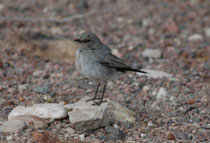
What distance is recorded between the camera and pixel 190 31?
9.95m

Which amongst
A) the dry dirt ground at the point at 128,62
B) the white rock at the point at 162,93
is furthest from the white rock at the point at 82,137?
the white rock at the point at 162,93

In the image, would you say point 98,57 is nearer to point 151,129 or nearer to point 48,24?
point 151,129

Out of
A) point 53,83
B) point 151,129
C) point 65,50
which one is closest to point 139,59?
point 65,50

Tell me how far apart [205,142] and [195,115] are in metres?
0.93

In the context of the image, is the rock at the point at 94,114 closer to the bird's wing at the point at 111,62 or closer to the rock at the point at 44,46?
the bird's wing at the point at 111,62

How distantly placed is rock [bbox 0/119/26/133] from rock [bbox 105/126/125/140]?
132 cm

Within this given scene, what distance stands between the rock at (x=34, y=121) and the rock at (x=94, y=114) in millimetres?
420

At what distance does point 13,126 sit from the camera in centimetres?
523

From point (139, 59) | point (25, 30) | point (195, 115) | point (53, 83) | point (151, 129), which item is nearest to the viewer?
point (151, 129)

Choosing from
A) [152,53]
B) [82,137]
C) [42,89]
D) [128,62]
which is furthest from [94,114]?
[152,53]

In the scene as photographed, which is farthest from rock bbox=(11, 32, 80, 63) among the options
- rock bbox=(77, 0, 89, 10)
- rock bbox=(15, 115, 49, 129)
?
rock bbox=(15, 115, 49, 129)

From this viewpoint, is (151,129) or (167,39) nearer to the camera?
(151,129)

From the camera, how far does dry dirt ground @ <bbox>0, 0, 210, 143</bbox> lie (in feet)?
18.4

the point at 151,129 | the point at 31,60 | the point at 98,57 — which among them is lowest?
the point at 151,129
